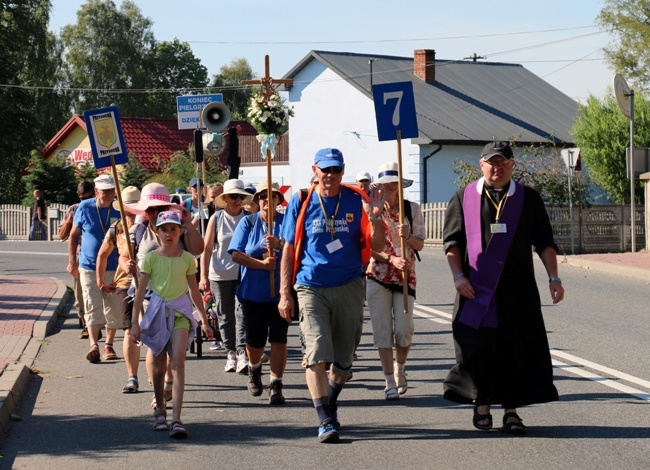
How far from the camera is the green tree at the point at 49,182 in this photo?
A: 46.6 m

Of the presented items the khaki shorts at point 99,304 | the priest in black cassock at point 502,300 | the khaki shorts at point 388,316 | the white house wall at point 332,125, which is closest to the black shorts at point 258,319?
the khaki shorts at point 388,316

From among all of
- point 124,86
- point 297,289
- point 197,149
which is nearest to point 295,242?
point 297,289

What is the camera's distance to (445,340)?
13.8m

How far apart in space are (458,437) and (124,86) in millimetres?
80120

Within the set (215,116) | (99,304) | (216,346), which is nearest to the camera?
(99,304)

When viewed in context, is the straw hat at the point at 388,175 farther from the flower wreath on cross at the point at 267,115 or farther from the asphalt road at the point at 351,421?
the asphalt road at the point at 351,421

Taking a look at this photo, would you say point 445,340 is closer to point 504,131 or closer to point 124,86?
point 504,131

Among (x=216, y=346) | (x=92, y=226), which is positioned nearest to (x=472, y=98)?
(x=216, y=346)

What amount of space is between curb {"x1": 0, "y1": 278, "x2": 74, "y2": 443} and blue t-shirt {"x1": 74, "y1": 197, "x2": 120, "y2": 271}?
3.78 ft

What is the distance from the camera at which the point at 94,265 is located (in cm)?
1294

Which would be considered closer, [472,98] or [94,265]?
[94,265]

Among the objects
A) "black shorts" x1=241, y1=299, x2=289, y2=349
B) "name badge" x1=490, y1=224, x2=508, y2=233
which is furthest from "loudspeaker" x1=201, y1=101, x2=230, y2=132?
"name badge" x1=490, y1=224, x2=508, y2=233

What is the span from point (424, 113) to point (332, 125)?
4.83 meters

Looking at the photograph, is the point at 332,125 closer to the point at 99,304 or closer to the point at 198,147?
the point at 198,147
